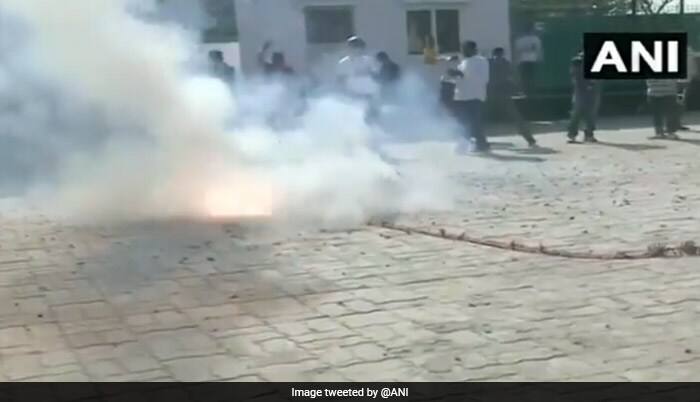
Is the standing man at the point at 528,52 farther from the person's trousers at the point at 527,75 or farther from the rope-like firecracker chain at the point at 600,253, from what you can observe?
the rope-like firecracker chain at the point at 600,253

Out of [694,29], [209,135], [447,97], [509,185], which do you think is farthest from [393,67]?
[694,29]

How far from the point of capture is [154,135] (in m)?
7.96

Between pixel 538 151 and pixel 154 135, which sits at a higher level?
pixel 154 135

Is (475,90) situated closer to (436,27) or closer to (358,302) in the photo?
(436,27)

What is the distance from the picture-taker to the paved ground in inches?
164

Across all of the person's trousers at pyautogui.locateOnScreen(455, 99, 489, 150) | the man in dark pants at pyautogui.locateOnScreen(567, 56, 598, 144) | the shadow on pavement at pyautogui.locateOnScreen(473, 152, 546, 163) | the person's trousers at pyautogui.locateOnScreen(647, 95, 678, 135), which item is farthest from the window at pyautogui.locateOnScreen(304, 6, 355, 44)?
the person's trousers at pyautogui.locateOnScreen(647, 95, 678, 135)

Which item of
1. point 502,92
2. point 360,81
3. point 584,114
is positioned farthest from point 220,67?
point 502,92

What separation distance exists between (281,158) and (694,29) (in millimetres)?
14200

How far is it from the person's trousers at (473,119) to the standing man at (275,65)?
3098 mm

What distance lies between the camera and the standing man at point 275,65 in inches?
434

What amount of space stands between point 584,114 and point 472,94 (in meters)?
2.04

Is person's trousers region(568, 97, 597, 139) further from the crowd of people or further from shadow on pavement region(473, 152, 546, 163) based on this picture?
shadow on pavement region(473, 152, 546, 163)

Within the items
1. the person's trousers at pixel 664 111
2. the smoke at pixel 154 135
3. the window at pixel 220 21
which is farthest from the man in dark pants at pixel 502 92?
the smoke at pixel 154 135

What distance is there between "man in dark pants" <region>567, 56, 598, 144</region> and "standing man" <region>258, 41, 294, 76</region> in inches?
193
